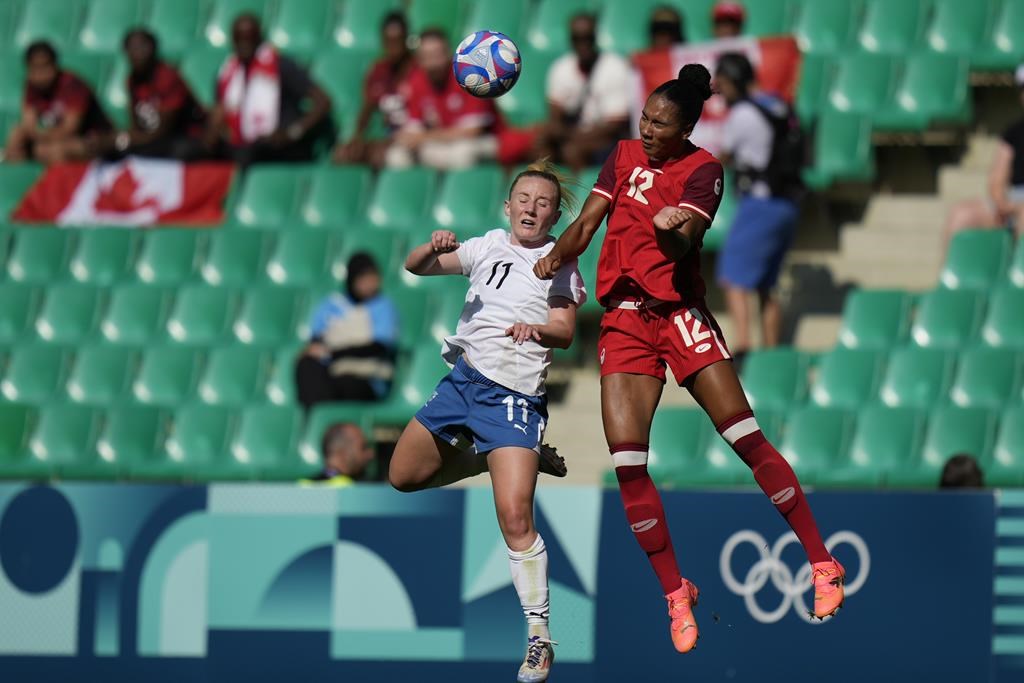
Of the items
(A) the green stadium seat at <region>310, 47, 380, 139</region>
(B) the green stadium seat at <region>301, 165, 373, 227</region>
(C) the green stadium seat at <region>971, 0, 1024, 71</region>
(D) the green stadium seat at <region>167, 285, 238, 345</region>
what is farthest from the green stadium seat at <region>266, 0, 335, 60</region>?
(C) the green stadium seat at <region>971, 0, 1024, 71</region>

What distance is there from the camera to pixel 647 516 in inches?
302

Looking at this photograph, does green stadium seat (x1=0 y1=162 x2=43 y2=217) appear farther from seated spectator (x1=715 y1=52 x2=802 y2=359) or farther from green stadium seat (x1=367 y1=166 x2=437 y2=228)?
seated spectator (x1=715 y1=52 x2=802 y2=359)

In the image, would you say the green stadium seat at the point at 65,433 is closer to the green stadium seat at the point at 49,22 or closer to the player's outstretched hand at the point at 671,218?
the green stadium seat at the point at 49,22

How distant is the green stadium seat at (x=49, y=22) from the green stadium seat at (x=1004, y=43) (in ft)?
25.3

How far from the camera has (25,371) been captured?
13.1m

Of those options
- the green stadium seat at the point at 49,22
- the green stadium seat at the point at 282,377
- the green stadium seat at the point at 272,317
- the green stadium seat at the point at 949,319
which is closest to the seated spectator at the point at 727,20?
the green stadium seat at the point at 949,319

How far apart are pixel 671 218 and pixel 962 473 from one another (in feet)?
12.2

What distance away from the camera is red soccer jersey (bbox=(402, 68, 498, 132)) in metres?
13.6

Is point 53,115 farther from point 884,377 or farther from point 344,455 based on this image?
point 884,377

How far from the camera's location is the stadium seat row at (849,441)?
1117 centimetres

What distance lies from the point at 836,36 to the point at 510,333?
7.38m

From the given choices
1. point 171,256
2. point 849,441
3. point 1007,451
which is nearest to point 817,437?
point 849,441

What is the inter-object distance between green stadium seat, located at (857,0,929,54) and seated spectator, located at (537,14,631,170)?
209 centimetres

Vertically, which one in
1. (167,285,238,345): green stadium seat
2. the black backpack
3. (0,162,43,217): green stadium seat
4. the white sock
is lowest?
the white sock
